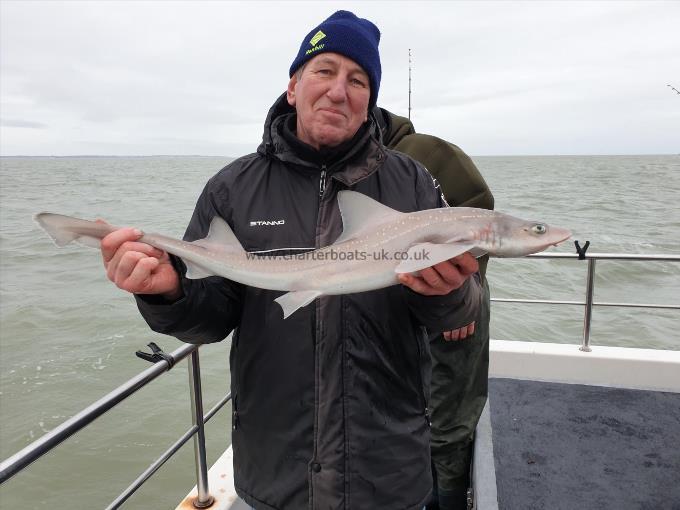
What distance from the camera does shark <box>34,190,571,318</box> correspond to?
6.33ft

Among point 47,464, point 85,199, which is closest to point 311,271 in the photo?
point 47,464

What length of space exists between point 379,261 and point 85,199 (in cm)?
3531

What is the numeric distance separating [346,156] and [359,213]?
0.90ft

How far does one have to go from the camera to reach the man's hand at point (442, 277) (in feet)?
6.08

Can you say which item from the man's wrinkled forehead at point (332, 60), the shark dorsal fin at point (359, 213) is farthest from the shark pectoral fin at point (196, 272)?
the man's wrinkled forehead at point (332, 60)

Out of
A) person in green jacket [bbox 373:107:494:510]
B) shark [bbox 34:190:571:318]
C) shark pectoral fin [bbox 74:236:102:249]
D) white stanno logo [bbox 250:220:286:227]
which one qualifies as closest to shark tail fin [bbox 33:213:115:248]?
shark pectoral fin [bbox 74:236:102:249]

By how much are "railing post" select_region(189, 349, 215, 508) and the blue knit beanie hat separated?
162 centimetres

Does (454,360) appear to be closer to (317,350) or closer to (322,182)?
(317,350)

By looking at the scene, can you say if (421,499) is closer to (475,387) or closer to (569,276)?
(475,387)

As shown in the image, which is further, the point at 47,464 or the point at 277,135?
the point at 47,464

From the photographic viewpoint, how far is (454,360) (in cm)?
315

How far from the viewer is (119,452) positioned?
24.5ft

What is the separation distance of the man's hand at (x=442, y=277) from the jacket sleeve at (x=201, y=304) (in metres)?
0.75

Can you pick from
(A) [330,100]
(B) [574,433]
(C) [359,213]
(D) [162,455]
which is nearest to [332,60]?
(A) [330,100]
